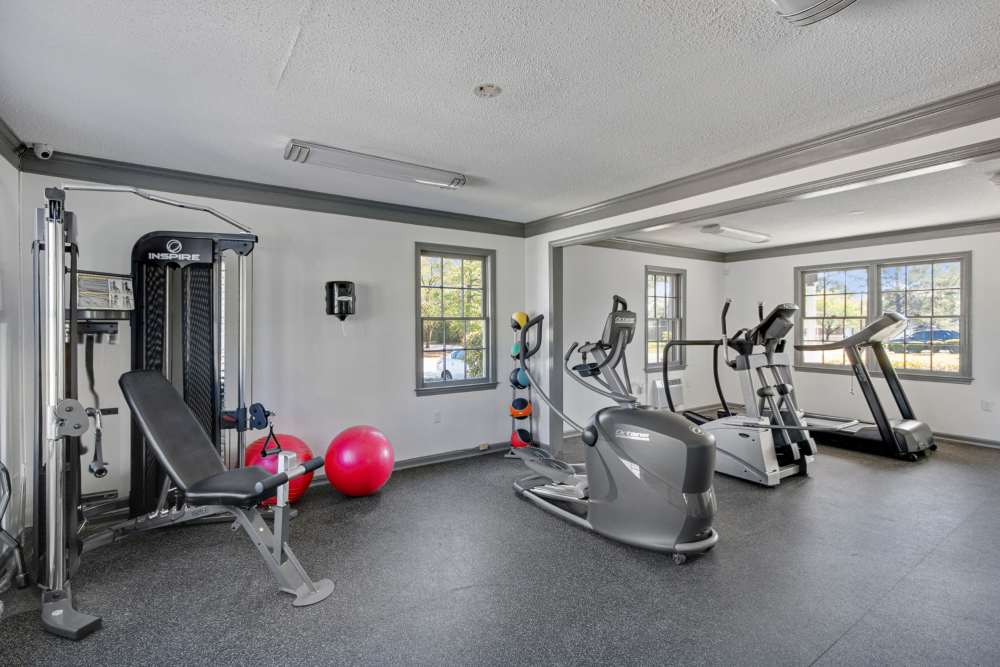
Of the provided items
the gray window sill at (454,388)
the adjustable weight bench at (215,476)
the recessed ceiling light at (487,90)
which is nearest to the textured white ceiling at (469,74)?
the recessed ceiling light at (487,90)

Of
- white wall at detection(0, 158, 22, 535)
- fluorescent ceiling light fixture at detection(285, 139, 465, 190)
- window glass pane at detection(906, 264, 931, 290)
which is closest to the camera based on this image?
white wall at detection(0, 158, 22, 535)

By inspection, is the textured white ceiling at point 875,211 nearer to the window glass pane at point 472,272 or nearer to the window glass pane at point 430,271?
the window glass pane at point 472,272

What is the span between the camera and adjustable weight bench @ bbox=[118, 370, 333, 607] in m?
2.51

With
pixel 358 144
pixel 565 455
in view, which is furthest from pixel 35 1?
pixel 565 455

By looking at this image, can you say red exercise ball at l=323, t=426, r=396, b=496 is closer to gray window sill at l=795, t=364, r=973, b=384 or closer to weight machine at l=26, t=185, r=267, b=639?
weight machine at l=26, t=185, r=267, b=639

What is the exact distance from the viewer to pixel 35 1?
1.74 m

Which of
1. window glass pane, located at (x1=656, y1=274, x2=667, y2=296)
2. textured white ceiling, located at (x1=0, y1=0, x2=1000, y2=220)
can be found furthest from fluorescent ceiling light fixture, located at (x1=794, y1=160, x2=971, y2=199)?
window glass pane, located at (x1=656, y1=274, x2=667, y2=296)

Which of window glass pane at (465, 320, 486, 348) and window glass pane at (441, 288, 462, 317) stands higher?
window glass pane at (441, 288, 462, 317)

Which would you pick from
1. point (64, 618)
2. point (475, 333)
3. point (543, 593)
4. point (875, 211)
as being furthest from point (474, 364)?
point (875, 211)

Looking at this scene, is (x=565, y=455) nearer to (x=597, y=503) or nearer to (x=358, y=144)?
(x=597, y=503)

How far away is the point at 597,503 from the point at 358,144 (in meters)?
2.68

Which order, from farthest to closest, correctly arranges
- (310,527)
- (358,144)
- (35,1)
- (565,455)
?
1. (565,455)
2. (310,527)
3. (358,144)
4. (35,1)

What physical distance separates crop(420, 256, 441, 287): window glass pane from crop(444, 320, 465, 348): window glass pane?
0.42 metres

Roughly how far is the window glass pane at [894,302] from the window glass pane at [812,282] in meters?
0.74
